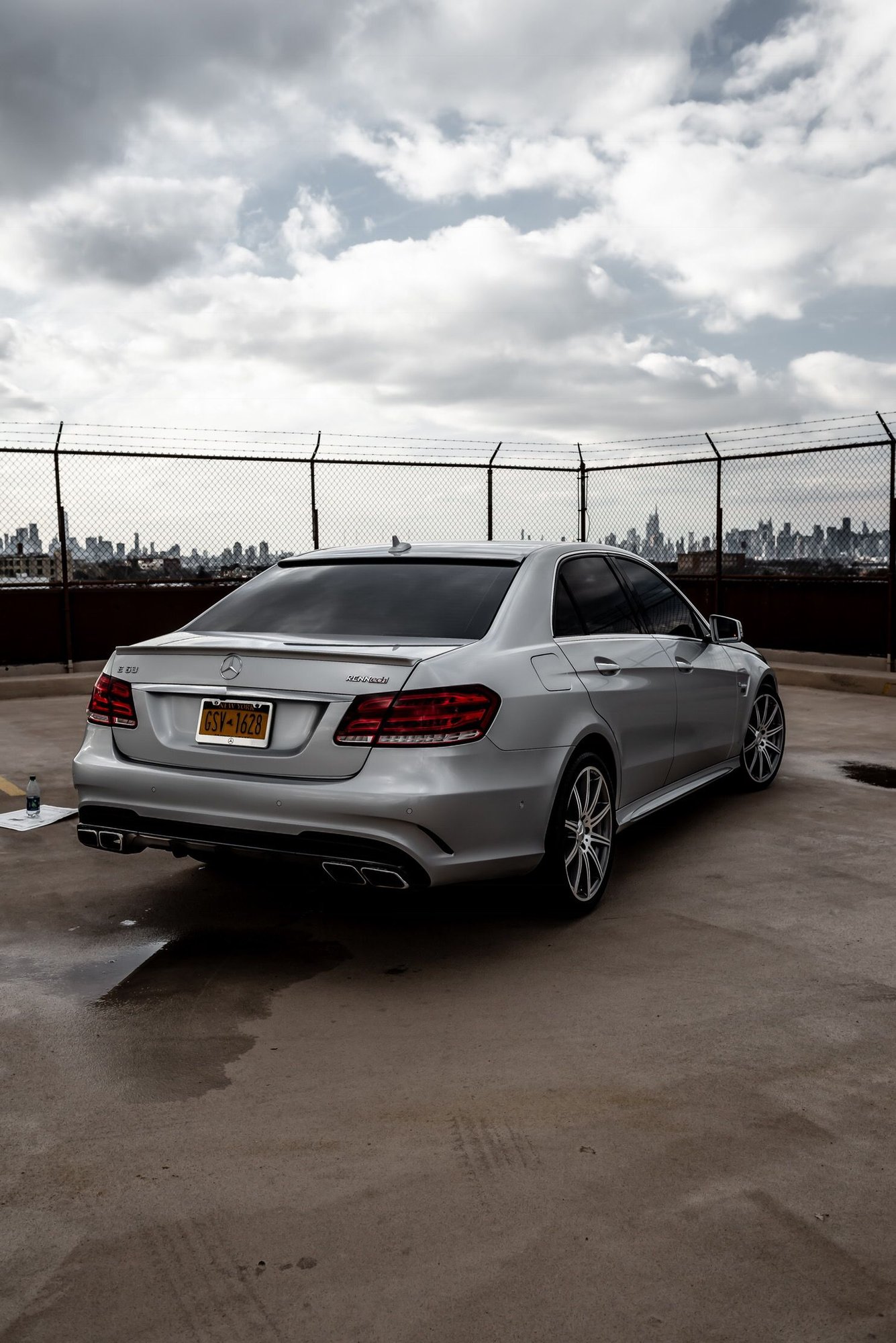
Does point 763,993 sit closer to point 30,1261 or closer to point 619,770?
point 619,770

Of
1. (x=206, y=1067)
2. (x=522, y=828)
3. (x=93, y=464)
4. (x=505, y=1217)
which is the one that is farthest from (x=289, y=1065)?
(x=93, y=464)

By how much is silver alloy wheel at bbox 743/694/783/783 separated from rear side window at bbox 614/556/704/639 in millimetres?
999

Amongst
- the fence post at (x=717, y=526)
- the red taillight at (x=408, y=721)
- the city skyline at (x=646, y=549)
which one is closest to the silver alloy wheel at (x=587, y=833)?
the red taillight at (x=408, y=721)

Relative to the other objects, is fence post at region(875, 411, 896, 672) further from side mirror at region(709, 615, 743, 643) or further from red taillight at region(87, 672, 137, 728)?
red taillight at region(87, 672, 137, 728)

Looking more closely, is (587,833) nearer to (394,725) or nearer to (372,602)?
(394,725)

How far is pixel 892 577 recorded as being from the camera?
12.7 meters

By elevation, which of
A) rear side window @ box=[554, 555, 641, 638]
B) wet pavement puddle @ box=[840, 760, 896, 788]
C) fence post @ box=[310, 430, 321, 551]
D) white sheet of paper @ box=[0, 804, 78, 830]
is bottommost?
wet pavement puddle @ box=[840, 760, 896, 788]

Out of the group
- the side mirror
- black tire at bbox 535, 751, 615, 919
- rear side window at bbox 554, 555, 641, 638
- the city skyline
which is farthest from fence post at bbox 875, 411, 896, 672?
black tire at bbox 535, 751, 615, 919

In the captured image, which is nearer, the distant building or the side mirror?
the side mirror

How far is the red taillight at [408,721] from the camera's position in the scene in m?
3.85

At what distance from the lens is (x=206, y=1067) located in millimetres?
3303

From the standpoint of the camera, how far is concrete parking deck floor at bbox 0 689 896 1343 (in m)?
2.29

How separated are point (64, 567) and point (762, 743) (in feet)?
29.9

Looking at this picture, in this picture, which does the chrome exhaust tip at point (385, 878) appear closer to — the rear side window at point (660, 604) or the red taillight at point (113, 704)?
the red taillight at point (113, 704)
